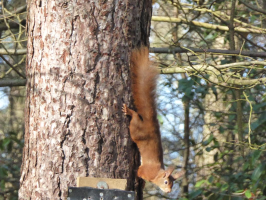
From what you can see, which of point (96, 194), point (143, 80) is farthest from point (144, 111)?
point (96, 194)

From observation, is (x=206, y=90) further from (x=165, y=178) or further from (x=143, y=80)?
(x=143, y=80)

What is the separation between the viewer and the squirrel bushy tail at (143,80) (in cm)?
143

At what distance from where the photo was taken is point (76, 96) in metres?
1.31

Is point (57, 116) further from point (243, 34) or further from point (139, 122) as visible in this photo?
point (243, 34)

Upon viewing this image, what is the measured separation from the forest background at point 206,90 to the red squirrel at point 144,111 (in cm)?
58

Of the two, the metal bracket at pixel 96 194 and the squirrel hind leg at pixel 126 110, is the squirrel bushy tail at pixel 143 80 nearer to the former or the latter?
the squirrel hind leg at pixel 126 110

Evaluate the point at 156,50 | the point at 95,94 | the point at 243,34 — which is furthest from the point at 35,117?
the point at 243,34

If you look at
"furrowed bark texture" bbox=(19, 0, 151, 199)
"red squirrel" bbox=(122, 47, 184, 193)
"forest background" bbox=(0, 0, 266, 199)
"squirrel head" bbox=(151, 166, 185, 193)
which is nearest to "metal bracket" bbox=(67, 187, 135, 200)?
"furrowed bark texture" bbox=(19, 0, 151, 199)

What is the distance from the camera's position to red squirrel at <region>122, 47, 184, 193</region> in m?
1.43

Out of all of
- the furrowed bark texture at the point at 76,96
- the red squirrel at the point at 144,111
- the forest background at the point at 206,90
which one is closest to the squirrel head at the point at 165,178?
the red squirrel at the point at 144,111

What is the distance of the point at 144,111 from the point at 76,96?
1.10ft

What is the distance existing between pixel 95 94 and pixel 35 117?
248mm

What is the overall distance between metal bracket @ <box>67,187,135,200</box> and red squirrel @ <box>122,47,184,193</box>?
0.81 feet

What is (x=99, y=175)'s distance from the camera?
1285mm
